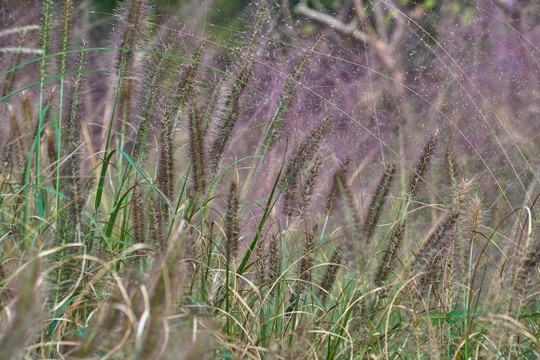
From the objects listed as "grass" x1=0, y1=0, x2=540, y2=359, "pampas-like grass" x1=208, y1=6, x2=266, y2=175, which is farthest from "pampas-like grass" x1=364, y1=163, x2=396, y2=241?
"pampas-like grass" x1=208, y1=6, x2=266, y2=175

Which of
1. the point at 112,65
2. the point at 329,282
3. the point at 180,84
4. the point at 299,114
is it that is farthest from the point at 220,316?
the point at 299,114

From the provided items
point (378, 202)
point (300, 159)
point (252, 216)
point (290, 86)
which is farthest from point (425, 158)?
point (252, 216)

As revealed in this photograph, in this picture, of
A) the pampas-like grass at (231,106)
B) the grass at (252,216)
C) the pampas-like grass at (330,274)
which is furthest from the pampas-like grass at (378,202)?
the pampas-like grass at (231,106)

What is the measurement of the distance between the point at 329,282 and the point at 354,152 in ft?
3.34

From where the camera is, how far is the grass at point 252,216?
4.40 ft

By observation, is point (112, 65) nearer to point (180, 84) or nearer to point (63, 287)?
point (180, 84)

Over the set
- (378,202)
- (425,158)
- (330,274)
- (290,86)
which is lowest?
(330,274)

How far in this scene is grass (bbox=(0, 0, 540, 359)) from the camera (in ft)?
4.40

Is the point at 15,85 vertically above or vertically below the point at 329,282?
above

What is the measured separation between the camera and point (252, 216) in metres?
2.24

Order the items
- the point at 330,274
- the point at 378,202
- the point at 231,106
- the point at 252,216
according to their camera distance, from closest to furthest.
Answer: the point at 378,202 < the point at 330,274 < the point at 231,106 < the point at 252,216

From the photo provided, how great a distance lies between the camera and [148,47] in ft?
7.45

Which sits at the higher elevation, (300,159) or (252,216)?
(300,159)

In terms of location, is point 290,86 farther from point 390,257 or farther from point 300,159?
point 390,257
